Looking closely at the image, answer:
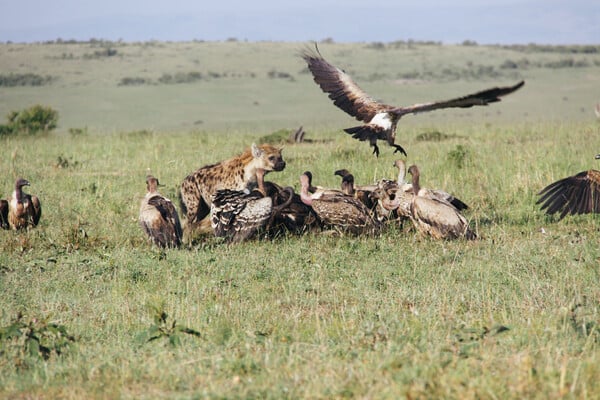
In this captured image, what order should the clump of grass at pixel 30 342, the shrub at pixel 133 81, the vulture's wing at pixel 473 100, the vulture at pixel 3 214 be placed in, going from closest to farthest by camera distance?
the clump of grass at pixel 30 342 < the vulture's wing at pixel 473 100 < the vulture at pixel 3 214 < the shrub at pixel 133 81

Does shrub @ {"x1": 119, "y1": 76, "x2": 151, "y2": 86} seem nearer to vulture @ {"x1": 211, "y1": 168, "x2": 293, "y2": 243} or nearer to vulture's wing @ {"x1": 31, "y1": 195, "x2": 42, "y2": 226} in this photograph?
vulture's wing @ {"x1": 31, "y1": 195, "x2": 42, "y2": 226}

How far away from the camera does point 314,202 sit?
926 cm

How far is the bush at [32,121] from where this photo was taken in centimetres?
2264

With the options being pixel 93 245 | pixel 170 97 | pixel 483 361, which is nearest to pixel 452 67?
pixel 170 97

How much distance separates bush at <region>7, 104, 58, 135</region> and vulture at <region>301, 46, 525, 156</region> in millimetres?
13443

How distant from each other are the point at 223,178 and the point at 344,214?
63.9 inches

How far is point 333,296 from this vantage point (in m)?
6.55

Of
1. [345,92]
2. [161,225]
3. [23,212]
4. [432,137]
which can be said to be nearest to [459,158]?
[345,92]

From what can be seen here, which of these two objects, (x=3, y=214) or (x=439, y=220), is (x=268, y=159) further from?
(x=3, y=214)

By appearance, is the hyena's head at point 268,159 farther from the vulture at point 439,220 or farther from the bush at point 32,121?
the bush at point 32,121

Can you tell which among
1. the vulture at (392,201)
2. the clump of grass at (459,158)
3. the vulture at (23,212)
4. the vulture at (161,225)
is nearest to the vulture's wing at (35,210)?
the vulture at (23,212)

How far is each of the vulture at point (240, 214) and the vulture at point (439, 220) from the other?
1337mm

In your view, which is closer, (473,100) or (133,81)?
(473,100)

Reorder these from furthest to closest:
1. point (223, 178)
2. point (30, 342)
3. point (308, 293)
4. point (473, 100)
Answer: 1. point (223, 178)
2. point (473, 100)
3. point (308, 293)
4. point (30, 342)
